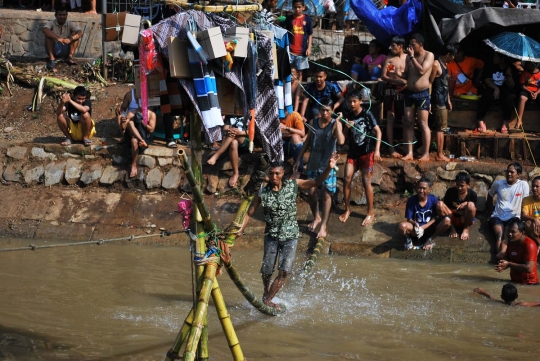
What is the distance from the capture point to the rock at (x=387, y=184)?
42.3 feet

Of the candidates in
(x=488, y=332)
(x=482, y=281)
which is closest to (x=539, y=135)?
(x=482, y=281)

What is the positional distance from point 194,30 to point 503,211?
6.10 metres

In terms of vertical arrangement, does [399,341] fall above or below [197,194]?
below

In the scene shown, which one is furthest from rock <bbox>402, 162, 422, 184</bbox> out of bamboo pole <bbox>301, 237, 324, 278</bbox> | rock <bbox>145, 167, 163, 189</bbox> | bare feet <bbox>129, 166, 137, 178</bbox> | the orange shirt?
bare feet <bbox>129, 166, 137, 178</bbox>

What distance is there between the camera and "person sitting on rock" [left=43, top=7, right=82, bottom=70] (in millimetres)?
15844

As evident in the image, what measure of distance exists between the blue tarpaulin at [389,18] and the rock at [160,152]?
12.5ft

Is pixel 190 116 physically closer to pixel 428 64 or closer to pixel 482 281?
pixel 482 281

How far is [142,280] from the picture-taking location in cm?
1069

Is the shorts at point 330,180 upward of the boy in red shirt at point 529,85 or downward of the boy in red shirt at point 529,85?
downward

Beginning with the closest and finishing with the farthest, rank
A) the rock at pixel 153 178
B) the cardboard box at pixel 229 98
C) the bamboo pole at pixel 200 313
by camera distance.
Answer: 1. the bamboo pole at pixel 200 313
2. the cardboard box at pixel 229 98
3. the rock at pixel 153 178

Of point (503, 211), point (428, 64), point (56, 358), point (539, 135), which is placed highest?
point (428, 64)

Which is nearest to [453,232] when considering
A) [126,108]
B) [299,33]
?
[299,33]

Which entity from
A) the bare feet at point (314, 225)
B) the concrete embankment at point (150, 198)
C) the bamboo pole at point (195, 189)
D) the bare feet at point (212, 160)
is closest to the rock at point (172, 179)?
the concrete embankment at point (150, 198)

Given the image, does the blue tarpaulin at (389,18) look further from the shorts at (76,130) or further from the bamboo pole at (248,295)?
the bamboo pole at (248,295)
